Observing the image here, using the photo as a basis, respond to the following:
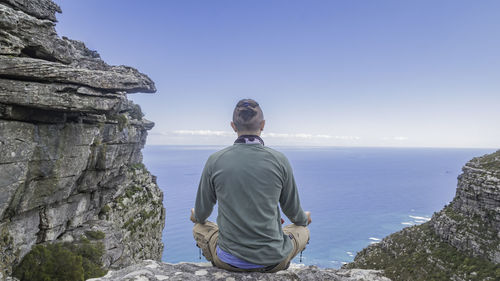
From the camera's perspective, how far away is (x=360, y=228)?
19962 cm

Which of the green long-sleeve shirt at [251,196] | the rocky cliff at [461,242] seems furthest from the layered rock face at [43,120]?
the rocky cliff at [461,242]

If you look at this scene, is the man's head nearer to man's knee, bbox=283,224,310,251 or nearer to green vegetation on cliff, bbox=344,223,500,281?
man's knee, bbox=283,224,310,251

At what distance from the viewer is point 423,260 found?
40812 millimetres

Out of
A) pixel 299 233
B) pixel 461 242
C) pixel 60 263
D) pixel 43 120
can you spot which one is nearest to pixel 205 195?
pixel 299 233

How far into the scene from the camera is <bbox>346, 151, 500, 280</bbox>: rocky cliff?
36.3 m

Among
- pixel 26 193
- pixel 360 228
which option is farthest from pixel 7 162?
pixel 360 228

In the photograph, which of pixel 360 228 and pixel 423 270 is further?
pixel 360 228

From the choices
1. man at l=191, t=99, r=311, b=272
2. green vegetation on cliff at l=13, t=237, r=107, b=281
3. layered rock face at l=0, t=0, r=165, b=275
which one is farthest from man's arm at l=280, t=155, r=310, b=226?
Answer: green vegetation on cliff at l=13, t=237, r=107, b=281

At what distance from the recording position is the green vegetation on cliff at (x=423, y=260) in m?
35.4

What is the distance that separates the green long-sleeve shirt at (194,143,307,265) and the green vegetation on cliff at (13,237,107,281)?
19.0 meters

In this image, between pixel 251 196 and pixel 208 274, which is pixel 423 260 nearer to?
pixel 208 274

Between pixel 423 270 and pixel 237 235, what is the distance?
45.7 m

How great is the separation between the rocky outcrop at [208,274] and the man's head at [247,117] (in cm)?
292

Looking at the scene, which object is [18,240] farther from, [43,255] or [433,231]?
[433,231]
